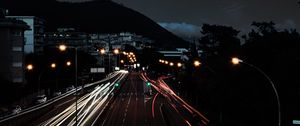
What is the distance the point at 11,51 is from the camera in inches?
4304

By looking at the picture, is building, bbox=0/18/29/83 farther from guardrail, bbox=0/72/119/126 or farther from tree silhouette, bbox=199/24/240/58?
tree silhouette, bbox=199/24/240/58

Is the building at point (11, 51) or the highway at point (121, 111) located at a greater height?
the building at point (11, 51)

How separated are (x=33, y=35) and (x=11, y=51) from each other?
6839 cm

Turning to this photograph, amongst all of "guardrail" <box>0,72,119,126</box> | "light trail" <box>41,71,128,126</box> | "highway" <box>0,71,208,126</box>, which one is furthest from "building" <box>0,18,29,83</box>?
"guardrail" <box>0,72,119,126</box>

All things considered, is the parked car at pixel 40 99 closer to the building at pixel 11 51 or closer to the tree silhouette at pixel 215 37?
the building at pixel 11 51

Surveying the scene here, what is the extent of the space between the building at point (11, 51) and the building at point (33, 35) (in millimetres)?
60558

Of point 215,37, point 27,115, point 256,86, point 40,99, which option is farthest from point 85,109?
point 215,37

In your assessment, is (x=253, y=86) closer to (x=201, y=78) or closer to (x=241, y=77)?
(x=241, y=77)

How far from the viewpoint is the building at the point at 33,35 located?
17438 cm

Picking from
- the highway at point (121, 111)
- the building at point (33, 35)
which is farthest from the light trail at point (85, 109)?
the building at point (33, 35)

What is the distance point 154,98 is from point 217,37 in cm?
3542

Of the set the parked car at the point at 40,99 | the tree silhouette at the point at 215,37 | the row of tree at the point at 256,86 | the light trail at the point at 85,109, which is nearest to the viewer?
the row of tree at the point at 256,86

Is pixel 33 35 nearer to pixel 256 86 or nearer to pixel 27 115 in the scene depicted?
pixel 27 115

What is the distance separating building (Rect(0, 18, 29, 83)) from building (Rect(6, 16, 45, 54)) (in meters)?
60.6
